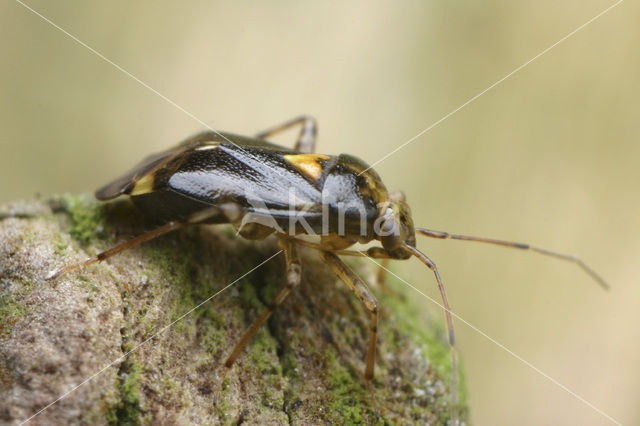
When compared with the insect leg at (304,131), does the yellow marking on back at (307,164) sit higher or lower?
higher

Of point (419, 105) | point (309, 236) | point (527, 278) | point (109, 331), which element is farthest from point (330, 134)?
point (109, 331)

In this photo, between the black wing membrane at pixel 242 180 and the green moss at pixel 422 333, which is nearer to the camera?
the black wing membrane at pixel 242 180

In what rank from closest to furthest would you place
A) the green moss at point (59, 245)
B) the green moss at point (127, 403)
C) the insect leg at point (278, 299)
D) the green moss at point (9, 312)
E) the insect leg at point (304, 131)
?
the green moss at point (127, 403)
the green moss at point (9, 312)
the insect leg at point (278, 299)
the green moss at point (59, 245)
the insect leg at point (304, 131)

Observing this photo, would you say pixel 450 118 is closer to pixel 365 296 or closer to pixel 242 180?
pixel 365 296

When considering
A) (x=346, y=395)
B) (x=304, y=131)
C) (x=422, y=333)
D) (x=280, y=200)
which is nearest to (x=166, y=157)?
(x=280, y=200)

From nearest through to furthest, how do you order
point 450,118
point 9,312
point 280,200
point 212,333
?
1. point 9,312
2. point 212,333
3. point 280,200
4. point 450,118

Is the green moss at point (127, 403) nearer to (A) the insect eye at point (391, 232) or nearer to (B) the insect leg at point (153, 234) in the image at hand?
(B) the insect leg at point (153, 234)

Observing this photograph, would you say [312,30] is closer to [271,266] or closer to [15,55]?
[15,55]

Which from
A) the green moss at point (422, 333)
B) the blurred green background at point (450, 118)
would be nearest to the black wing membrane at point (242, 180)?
the green moss at point (422, 333)
